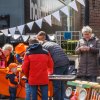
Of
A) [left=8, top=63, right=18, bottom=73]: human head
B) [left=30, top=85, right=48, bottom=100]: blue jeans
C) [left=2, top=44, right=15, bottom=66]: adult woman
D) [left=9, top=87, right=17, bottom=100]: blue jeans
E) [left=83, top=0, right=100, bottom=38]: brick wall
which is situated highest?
[left=83, top=0, right=100, bottom=38]: brick wall

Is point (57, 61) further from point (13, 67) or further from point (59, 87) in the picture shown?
point (13, 67)

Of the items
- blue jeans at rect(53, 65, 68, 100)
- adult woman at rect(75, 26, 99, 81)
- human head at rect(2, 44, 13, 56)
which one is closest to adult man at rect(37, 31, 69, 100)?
blue jeans at rect(53, 65, 68, 100)

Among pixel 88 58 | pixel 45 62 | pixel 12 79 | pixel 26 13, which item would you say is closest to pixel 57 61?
pixel 88 58

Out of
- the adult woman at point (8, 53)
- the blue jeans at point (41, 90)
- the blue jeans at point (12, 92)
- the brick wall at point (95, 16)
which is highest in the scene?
the brick wall at point (95, 16)

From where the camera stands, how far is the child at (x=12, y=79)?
11.0 meters

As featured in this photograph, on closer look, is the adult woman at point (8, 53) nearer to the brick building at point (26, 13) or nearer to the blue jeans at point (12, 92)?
the blue jeans at point (12, 92)

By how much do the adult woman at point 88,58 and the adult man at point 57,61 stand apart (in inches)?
A: 20.1

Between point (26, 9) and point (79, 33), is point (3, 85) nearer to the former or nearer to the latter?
point (79, 33)

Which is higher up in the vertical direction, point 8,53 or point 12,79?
point 8,53

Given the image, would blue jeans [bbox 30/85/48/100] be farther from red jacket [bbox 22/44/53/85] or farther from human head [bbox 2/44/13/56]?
human head [bbox 2/44/13/56]

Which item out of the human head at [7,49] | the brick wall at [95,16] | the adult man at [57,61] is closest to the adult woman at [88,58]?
the adult man at [57,61]

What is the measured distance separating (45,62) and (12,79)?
1801 millimetres

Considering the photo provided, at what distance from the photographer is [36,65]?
9406mm

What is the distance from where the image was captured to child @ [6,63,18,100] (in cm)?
1101
